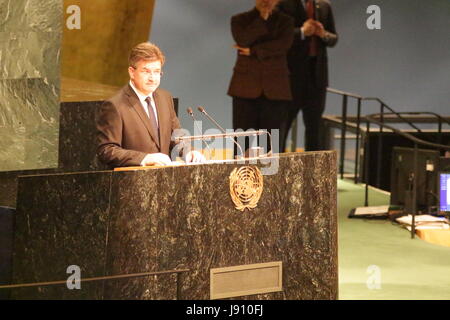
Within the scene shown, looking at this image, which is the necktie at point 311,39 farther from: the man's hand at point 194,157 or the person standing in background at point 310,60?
the man's hand at point 194,157

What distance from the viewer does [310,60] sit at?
26.8 feet

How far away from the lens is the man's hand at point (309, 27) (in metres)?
7.95

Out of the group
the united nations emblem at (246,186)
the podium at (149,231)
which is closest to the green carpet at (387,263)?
the podium at (149,231)

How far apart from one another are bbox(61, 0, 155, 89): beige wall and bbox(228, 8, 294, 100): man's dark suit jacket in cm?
76

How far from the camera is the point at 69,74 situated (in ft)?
22.4

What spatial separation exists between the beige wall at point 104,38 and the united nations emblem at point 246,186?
305cm

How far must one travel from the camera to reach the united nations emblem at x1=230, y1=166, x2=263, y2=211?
398 cm

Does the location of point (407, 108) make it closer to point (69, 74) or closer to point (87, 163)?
point (69, 74)

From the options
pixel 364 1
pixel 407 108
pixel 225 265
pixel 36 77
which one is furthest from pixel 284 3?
pixel 225 265

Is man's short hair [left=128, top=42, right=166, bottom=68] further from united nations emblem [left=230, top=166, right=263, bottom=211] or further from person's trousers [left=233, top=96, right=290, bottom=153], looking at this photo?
person's trousers [left=233, top=96, right=290, bottom=153]

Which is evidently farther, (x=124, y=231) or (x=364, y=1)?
(x=364, y=1)

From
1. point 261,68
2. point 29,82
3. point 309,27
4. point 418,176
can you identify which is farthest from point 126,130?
point 309,27
